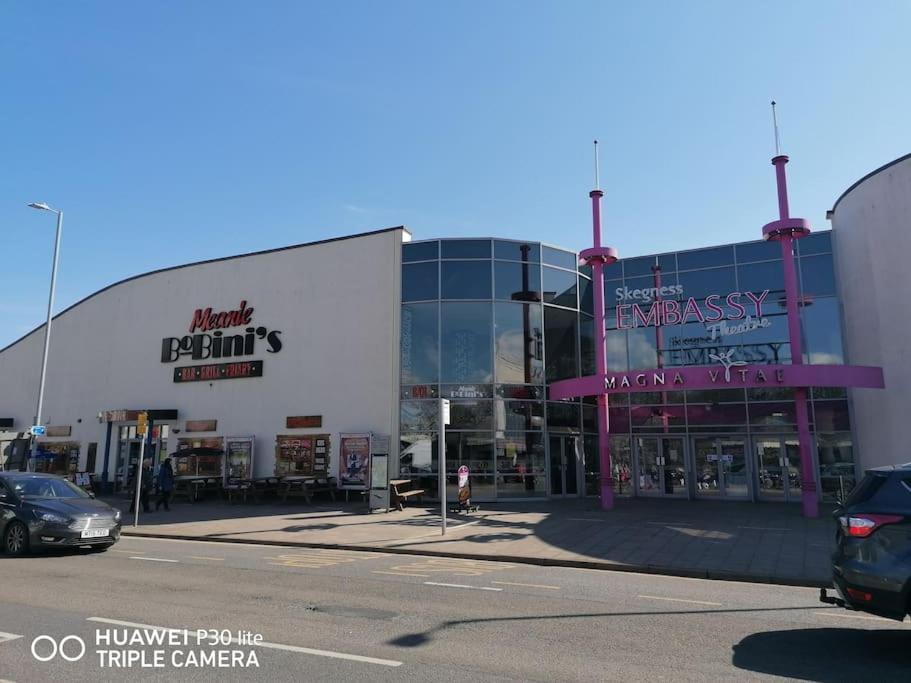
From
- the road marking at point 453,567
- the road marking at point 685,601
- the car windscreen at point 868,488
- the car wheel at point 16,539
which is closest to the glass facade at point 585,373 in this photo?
the road marking at point 453,567

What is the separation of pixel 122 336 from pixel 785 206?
2808 centimetres

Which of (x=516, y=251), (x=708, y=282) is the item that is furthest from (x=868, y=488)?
(x=708, y=282)

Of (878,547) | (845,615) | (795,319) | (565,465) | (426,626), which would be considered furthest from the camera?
(565,465)

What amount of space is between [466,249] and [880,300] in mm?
13744

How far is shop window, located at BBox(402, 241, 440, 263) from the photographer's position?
23906 millimetres

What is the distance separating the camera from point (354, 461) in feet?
75.5

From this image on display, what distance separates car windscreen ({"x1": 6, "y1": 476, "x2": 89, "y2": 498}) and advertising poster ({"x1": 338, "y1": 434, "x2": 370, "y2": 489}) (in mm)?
10288

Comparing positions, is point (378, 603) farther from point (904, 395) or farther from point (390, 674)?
point (904, 395)

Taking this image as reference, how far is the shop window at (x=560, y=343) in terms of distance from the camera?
78.2 ft

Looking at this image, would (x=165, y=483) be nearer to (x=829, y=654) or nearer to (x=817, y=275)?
(x=829, y=654)

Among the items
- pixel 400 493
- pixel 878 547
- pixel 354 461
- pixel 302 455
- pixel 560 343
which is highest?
pixel 560 343

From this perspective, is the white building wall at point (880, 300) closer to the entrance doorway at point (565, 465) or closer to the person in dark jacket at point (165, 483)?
the entrance doorway at point (565, 465)

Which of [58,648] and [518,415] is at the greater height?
[518,415]

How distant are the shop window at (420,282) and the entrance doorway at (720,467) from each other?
11.2 metres
